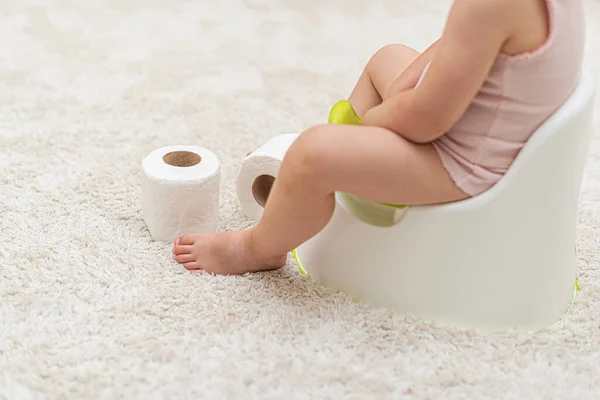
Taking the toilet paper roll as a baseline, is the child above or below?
above

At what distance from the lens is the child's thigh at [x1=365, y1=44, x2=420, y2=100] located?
4.06 feet

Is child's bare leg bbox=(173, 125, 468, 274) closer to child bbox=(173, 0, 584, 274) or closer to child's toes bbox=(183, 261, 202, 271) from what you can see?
child bbox=(173, 0, 584, 274)

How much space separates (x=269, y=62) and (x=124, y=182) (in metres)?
0.82

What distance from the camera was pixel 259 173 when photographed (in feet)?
4.29

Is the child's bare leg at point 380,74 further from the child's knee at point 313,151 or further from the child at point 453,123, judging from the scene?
the child's knee at point 313,151

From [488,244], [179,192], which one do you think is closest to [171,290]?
[179,192]

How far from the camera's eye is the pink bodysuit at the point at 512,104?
0.94 metres

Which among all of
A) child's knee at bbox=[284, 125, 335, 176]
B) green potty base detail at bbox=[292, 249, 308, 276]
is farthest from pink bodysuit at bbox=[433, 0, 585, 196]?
green potty base detail at bbox=[292, 249, 308, 276]

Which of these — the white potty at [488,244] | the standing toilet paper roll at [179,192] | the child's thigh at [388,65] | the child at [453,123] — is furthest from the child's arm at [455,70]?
the standing toilet paper roll at [179,192]

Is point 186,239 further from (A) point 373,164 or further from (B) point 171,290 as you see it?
(A) point 373,164

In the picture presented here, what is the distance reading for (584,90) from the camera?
1.02 m

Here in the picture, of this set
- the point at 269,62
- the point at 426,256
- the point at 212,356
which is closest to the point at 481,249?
the point at 426,256

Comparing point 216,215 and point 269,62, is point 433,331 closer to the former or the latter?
point 216,215

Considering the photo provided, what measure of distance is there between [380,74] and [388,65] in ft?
0.07
